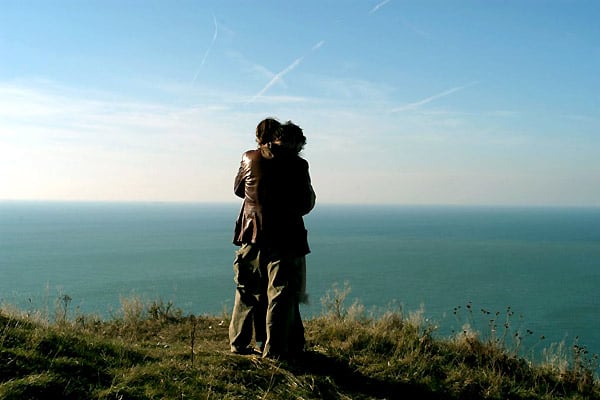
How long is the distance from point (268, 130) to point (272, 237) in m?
1.20

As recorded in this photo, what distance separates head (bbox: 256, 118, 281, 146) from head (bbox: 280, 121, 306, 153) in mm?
75

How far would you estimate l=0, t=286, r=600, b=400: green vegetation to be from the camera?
448 centimetres

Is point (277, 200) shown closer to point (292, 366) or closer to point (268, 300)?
point (268, 300)

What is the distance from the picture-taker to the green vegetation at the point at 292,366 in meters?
4.48

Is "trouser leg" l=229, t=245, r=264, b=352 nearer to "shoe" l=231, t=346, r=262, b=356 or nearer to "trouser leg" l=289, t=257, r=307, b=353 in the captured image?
"shoe" l=231, t=346, r=262, b=356

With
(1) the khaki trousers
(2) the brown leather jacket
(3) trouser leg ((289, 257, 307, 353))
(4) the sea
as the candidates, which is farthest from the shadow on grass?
(4) the sea

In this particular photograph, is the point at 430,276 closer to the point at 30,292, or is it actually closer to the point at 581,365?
the point at 30,292

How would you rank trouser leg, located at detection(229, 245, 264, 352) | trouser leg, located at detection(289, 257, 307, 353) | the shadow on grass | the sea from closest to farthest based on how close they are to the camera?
1. the shadow on grass
2. trouser leg, located at detection(289, 257, 307, 353)
3. trouser leg, located at detection(229, 245, 264, 352)
4. the sea

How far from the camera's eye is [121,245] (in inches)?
3105

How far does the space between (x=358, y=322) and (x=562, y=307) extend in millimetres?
31129

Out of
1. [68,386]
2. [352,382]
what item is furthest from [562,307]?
[68,386]

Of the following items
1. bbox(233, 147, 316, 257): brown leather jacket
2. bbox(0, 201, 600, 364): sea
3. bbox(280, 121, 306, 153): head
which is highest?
bbox(280, 121, 306, 153): head

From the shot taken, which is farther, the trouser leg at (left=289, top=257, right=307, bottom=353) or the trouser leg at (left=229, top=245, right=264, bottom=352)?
the trouser leg at (left=229, top=245, right=264, bottom=352)

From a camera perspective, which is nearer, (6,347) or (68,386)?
(68,386)
